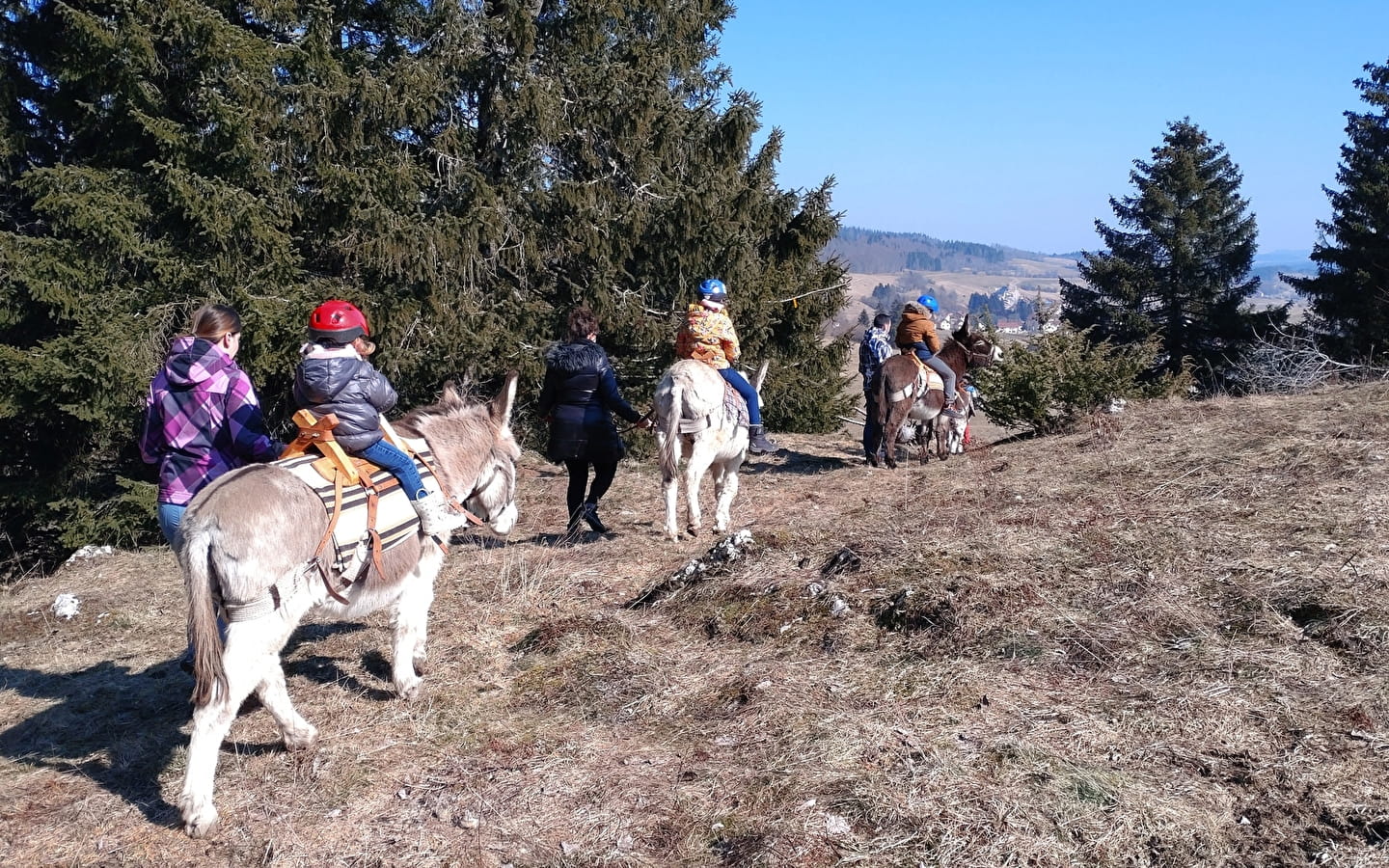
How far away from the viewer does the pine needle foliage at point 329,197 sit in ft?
38.8

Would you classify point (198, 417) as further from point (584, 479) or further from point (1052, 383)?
point (1052, 383)

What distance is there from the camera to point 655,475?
40.9 feet

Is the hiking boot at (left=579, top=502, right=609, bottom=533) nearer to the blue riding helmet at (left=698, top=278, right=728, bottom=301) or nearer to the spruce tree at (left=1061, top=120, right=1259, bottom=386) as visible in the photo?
the blue riding helmet at (left=698, top=278, right=728, bottom=301)

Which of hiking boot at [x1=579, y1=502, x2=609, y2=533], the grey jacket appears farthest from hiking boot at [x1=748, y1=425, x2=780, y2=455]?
the grey jacket

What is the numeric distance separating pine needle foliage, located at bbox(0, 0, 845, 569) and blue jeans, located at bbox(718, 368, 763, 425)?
19.5ft

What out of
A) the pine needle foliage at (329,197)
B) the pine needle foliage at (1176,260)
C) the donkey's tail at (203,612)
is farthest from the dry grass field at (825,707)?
the pine needle foliage at (1176,260)

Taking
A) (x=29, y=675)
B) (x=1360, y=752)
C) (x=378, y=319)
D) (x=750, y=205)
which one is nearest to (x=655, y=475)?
(x=378, y=319)

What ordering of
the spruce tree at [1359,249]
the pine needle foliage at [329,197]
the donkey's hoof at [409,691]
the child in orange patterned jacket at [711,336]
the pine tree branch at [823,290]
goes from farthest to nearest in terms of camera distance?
1. the spruce tree at [1359,249]
2. the pine tree branch at [823,290]
3. the pine needle foliage at [329,197]
4. the child in orange patterned jacket at [711,336]
5. the donkey's hoof at [409,691]

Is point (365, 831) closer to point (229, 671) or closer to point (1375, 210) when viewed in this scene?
point (229, 671)

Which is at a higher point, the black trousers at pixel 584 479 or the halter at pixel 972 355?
the halter at pixel 972 355

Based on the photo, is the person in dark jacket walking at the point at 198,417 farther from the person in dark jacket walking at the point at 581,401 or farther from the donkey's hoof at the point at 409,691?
the person in dark jacket walking at the point at 581,401

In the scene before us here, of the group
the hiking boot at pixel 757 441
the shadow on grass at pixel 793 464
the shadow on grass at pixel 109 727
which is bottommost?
the shadow on grass at pixel 109 727

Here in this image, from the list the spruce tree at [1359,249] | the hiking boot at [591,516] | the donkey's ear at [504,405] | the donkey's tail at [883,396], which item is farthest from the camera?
the spruce tree at [1359,249]

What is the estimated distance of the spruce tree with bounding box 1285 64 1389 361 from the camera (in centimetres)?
2692
